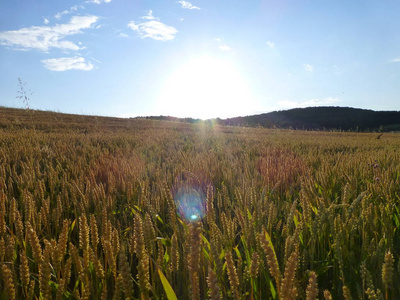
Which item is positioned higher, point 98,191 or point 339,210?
point 98,191

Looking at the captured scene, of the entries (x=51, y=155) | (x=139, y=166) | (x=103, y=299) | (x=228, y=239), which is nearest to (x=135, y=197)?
(x=139, y=166)

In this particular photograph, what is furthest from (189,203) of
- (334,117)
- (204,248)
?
(334,117)

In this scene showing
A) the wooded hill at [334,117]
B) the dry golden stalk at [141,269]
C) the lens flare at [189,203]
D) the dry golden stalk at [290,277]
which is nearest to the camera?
the dry golden stalk at [290,277]

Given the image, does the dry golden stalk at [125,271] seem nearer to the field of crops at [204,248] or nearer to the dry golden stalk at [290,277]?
the field of crops at [204,248]

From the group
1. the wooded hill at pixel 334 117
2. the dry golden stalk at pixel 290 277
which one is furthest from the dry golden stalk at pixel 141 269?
the wooded hill at pixel 334 117

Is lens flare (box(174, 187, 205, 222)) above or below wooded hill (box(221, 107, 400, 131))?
below

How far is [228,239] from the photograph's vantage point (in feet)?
3.63

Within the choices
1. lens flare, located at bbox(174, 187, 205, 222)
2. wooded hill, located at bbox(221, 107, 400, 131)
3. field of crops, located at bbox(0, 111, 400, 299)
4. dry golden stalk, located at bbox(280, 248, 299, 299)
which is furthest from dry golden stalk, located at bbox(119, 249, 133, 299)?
wooded hill, located at bbox(221, 107, 400, 131)

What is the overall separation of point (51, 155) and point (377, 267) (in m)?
3.57

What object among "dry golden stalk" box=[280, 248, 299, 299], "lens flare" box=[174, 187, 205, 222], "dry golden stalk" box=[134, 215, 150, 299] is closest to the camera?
"dry golden stalk" box=[280, 248, 299, 299]

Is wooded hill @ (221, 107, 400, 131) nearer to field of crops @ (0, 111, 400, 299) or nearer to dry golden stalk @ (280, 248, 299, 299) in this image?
field of crops @ (0, 111, 400, 299)

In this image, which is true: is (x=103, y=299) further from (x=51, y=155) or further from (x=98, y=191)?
(x=51, y=155)

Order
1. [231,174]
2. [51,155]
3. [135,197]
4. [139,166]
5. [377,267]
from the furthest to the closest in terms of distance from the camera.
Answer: [51,155]
[139,166]
[231,174]
[135,197]
[377,267]

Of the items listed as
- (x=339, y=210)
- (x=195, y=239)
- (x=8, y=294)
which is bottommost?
(x=339, y=210)
